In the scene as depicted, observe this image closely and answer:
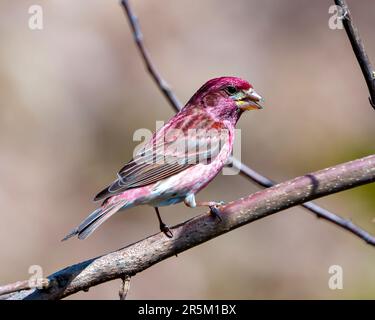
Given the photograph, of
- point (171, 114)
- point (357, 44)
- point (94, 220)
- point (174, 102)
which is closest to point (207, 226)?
point (174, 102)

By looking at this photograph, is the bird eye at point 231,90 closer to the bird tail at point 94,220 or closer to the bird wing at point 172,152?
the bird wing at point 172,152

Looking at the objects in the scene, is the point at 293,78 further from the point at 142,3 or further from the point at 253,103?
the point at 253,103

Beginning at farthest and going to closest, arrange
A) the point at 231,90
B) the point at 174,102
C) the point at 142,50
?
the point at 231,90
the point at 174,102
the point at 142,50

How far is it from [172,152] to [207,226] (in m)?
1.46

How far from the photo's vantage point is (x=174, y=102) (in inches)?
169

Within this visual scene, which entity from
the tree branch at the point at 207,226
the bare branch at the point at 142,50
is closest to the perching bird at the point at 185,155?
the tree branch at the point at 207,226

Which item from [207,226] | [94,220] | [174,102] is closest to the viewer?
[174,102]

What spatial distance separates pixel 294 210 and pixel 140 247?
6.17 metres

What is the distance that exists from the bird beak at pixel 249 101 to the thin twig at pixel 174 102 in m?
1.38

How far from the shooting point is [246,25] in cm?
1188

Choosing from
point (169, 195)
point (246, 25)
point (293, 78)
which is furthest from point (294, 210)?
point (169, 195)

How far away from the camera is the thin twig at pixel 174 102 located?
4.08m

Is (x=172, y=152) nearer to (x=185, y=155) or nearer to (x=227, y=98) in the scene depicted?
(x=185, y=155)

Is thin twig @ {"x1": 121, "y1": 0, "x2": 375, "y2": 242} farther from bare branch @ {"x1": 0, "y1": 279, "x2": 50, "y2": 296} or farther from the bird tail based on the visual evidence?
bare branch @ {"x1": 0, "y1": 279, "x2": 50, "y2": 296}
